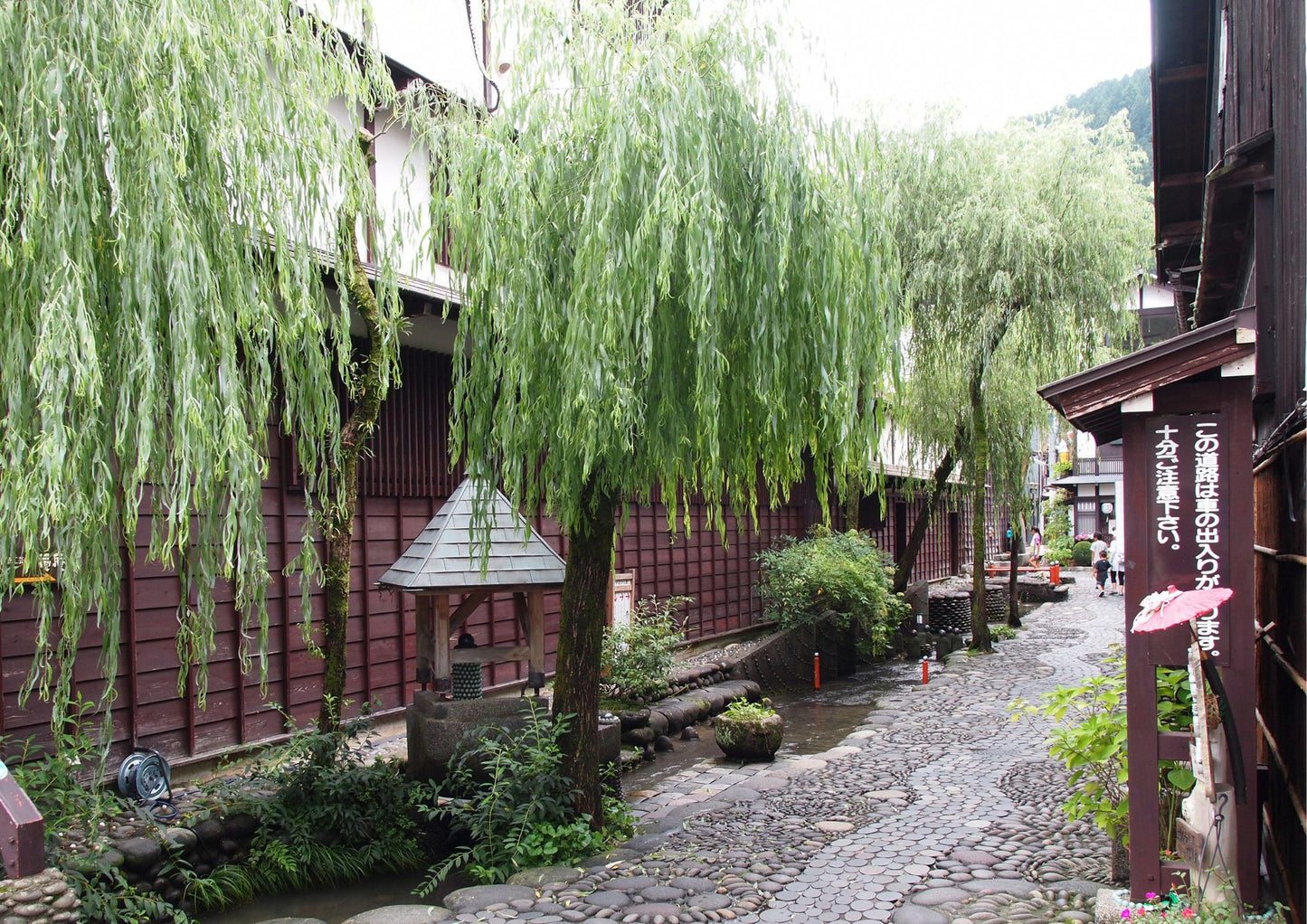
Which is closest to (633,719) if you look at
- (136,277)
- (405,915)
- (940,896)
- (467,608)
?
(467,608)

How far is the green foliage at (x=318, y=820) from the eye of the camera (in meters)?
7.07

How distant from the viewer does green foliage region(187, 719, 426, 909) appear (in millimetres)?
7070

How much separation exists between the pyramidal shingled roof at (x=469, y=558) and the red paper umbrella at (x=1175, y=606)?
4.41 metres

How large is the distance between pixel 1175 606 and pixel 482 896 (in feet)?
14.5

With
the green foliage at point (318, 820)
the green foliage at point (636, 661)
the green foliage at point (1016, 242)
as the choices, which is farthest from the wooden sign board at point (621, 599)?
the green foliage at point (1016, 242)

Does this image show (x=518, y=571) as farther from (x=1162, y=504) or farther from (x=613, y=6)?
(x=1162, y=504)

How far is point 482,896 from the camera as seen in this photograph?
6277mm

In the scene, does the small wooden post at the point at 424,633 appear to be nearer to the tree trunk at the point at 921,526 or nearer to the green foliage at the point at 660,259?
the green foliage at the point at 660,259

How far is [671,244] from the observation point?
231 inches

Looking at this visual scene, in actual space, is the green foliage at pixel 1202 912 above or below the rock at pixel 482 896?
above

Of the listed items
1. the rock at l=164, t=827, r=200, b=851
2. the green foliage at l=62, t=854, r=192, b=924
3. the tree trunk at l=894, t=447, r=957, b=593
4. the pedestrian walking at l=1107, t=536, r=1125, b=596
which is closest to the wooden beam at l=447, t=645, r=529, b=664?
the rock at l=164, t=827, r=200, b=851

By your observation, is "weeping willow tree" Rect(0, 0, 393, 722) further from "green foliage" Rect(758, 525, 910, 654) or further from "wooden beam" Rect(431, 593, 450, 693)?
"green foliage" Rect(758, 525, 910, 654)

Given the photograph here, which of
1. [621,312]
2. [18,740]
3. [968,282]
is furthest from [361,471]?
[968,282]

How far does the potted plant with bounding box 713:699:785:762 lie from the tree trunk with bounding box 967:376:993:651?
841 centimetres
